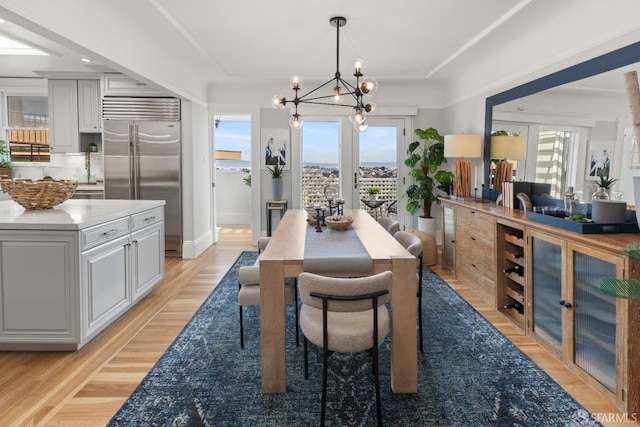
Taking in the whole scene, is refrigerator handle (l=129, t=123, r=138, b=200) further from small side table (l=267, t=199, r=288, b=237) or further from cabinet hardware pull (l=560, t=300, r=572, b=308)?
cabinet hardware pull (l=560, t=300, r=572, b=308)

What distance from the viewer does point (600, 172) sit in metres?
2.72

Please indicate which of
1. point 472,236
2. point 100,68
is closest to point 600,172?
point 472,236

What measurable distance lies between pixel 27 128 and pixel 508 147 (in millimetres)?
6699

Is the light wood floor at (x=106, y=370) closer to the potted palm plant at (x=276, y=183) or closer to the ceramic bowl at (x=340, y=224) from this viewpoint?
the ceramic bowl at (x=340, y=224)

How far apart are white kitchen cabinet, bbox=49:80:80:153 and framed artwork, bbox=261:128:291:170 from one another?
262 cm

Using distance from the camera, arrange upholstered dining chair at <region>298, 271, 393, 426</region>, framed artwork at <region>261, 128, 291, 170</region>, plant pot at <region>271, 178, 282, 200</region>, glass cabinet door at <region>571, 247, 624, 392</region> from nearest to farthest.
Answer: upholstered dining chair at <region>298, 271, 393, 426</region> < glass cabinet door at <region>571, 247, 624, 392</region> < plant pot at <region>271, 178, 282, 200</region> < framed artwork at <region>261, 128, 291, 170</region>

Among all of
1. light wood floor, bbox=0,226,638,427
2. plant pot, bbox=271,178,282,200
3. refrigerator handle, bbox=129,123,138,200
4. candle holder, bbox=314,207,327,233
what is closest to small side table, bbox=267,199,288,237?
plant pot, bbox=271,178,282,200

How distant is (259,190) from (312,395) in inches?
175

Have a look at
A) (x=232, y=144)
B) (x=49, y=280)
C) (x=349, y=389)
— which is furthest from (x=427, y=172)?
(x=49, y=280)

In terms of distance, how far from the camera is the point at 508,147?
4.11m

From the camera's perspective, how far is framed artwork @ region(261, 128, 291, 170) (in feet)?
20.5

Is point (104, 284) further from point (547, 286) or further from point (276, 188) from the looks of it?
point (276, 188)

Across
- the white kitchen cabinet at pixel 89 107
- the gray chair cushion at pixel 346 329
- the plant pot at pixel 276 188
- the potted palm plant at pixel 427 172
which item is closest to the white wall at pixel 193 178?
the plant pot at pixel 276 188

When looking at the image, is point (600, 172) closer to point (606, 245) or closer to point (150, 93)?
point (606, 245)
